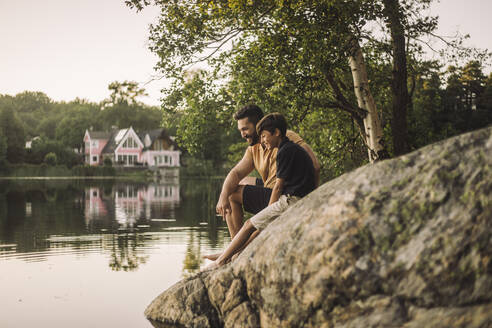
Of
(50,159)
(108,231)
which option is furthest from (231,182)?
(50,159)

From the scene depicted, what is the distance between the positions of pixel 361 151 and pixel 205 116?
4247 millimetres

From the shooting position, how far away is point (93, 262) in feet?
30.5

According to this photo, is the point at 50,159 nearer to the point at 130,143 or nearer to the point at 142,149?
the point at 130,143

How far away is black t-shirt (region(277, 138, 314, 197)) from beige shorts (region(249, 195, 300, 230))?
99mm

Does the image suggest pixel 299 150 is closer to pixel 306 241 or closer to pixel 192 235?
A: pixel 306 241

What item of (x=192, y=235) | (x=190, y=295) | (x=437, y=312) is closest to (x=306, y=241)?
(x=437, y=312)

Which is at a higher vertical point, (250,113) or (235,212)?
(250,113)

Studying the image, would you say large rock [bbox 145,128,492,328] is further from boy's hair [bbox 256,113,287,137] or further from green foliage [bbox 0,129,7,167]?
green foliage [bbox 0,129,7,167]

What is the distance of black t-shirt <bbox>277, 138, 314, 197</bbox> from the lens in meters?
5.48

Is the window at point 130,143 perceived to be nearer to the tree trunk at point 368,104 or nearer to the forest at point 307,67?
the forest at point 307,67

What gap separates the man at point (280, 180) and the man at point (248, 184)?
480mm

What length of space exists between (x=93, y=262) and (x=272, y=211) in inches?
195

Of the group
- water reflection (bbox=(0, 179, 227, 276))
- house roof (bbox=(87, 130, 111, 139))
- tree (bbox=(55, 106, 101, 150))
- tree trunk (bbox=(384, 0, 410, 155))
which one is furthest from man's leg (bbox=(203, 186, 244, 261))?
tree (bbox=(55, 106, 101, 150))

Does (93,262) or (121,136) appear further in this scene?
(121,136)
